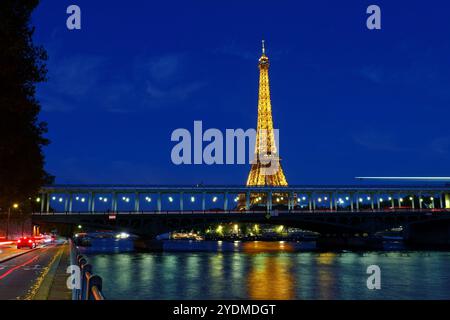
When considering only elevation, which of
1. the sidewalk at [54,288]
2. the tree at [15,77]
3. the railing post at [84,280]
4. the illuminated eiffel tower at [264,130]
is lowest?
the sidewalk at [54,288]

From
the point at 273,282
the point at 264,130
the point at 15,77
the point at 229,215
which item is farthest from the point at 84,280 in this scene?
the point at 264,130

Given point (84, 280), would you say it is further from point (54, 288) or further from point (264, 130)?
point (264, 130)

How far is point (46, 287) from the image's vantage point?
877 inches

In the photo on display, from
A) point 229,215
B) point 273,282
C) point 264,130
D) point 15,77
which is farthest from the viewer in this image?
point 264,130

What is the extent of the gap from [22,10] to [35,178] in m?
18.0

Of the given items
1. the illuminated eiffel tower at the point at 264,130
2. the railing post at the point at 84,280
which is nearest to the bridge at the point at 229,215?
the illuminated eiffel tower at the point at 264,130

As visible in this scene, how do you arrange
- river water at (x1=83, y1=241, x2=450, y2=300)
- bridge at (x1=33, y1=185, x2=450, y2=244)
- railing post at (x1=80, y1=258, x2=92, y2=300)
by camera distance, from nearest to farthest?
railing post at (x1=80, y1=258, x2=92, y2=300) < river water at (x1=83, y1=241, x2=450, y2=300) < bridge at (x1=33, y1=185, x2=450, y2=244)

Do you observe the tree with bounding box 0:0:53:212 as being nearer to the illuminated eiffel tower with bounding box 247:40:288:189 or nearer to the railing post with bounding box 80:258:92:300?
the railing post with bounding box 80:258:92:300

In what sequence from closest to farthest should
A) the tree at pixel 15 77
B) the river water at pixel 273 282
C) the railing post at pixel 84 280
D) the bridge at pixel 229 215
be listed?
1. the railing post at pixel 84 280
2. the tree at pixel 15 77
3. the river water at pixel 273 282
4. the bridge at pixel 229 215

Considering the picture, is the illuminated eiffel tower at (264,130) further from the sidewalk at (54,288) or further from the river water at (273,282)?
the sidewalk at (54,288)

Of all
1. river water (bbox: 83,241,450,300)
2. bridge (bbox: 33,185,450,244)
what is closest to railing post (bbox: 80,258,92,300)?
river water (bbox: 83,241,450,300)

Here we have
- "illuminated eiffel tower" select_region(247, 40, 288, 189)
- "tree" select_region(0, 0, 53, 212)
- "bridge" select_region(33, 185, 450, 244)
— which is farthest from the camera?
"illuminated eiffel tower" select_region(247, 40, 288, 189)

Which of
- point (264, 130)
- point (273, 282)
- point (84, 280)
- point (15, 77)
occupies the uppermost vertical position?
point (264, 130)
